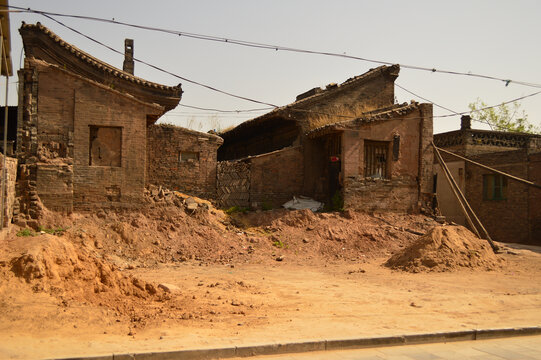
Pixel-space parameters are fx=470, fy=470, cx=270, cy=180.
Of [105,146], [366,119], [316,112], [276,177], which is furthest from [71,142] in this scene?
[366,119]

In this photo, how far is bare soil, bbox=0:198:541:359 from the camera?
6254 mm

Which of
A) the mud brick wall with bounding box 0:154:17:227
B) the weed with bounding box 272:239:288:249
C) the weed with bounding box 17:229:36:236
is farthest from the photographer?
the weed with bounding box 272:239:288:249

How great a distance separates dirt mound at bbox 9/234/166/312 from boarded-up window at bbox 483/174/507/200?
19.2 m

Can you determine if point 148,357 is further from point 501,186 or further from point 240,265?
point 501,186

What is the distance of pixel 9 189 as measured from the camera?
12.5 metres

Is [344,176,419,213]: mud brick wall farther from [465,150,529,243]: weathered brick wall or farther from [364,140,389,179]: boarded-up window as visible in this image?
[465,150,529,243]: weathered brick wall

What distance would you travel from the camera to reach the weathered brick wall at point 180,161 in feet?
56.3

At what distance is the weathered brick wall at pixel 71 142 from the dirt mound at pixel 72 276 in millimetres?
7104

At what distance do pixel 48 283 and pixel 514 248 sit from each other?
14786 millimetres

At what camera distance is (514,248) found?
52.6 feet

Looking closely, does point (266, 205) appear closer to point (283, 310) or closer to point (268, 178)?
point (268, 178)

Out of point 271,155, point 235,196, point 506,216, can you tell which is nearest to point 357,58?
point 271,155

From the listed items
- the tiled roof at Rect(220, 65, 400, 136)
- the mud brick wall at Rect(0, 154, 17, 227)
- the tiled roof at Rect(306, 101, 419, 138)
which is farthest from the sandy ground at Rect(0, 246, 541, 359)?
the tiled roof at Rect(220, 65, 400, 136)

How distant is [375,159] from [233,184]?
227 inches
